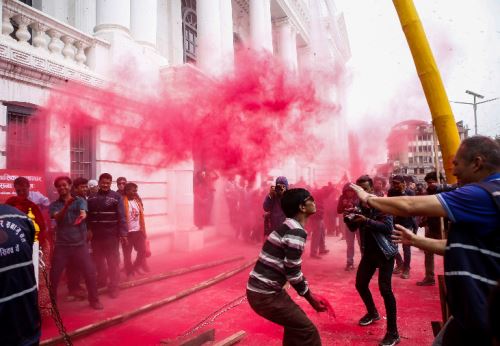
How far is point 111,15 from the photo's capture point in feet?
27.7

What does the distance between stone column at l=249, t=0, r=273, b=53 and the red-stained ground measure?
11246mm

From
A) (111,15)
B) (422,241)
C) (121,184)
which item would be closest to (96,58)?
(111,15)

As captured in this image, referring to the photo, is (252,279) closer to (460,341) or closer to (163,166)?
(460,341)

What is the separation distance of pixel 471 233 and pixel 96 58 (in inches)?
325

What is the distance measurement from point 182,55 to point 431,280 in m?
10.7

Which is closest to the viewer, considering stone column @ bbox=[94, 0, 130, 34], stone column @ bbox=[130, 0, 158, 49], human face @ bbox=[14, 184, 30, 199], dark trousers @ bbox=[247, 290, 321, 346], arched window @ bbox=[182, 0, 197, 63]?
dark trousers @ bbox=[247, 290, 321, 346]

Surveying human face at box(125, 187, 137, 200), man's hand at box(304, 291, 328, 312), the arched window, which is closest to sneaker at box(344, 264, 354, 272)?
human face at box(125, 187, 137, 200)

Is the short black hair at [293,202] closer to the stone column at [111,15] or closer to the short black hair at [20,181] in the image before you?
the short black hair at [20,181]

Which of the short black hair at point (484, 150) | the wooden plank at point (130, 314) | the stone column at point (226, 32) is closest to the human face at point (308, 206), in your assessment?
the short black hair at point (484, 150)

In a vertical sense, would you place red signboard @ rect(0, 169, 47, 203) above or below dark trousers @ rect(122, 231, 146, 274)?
above

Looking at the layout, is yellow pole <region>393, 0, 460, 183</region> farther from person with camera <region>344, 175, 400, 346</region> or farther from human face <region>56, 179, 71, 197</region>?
human face <region>56, 179, 71, 197</region>

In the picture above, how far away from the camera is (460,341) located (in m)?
1.89

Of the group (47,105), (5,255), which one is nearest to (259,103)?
(47,105)

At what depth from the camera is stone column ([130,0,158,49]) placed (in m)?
9.31
